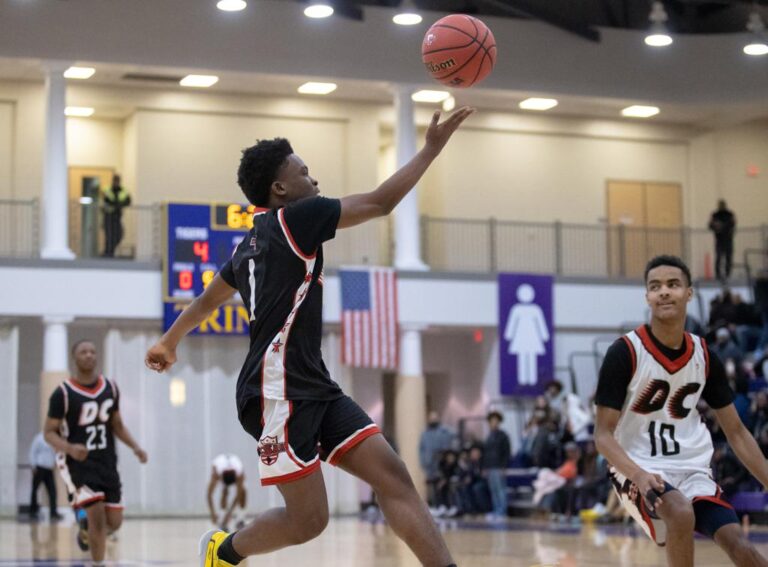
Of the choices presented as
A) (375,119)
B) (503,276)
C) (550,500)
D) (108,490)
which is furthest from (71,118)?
(108,490)

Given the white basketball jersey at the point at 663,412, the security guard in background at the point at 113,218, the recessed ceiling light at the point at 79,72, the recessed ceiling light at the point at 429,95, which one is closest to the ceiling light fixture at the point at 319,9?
the recessed ceiling light at the point at 429,95

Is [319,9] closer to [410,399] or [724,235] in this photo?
[410,399]

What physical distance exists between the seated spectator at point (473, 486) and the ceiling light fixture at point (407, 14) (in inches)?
302

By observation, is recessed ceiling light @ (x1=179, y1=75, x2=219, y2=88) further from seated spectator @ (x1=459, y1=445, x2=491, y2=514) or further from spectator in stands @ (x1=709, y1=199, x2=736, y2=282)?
spectator in stands @ (x1=709, y1=199, x2=736, y2=282)

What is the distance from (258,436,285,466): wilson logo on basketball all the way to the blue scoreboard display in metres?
18.9

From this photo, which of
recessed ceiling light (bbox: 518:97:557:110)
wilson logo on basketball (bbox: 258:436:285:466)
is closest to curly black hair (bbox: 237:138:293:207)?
wilson logo on basketball (bbox: 258:436:285:466)

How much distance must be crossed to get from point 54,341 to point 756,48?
46.2ft

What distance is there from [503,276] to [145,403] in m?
7.25

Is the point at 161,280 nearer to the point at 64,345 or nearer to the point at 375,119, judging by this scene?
the point at 64,345

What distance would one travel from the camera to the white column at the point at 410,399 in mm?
26578

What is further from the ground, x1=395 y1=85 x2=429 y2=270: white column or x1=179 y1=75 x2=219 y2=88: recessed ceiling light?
x1=179 y1=75 x2=219 y2=88: recessed ceiling light

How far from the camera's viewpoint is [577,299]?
28.1 m

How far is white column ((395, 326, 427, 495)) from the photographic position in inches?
1046

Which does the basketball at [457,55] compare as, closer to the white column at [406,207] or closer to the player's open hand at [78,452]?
the player's open hand at [78,452]
